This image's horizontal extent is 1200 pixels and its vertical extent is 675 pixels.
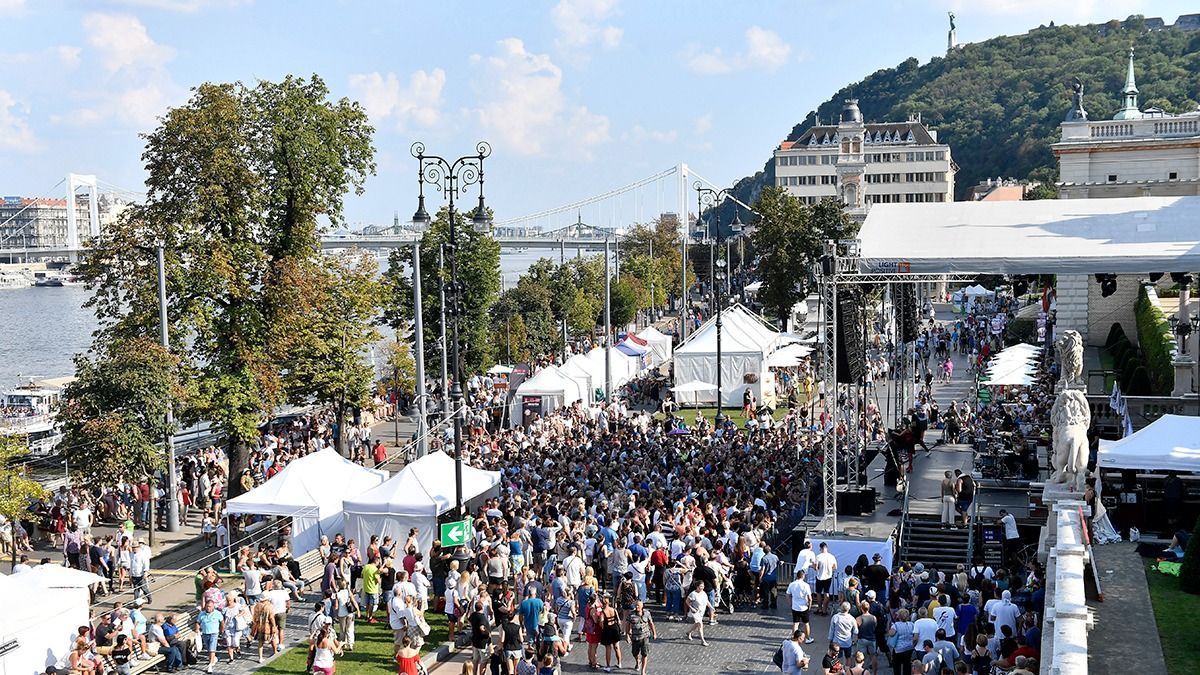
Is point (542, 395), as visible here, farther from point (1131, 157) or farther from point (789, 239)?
point (1131, 157)

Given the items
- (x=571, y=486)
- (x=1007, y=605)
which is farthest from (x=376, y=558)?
Answer: (x=1007, y=605)

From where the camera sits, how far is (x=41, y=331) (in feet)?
395

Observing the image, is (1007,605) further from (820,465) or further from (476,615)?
(820,465)

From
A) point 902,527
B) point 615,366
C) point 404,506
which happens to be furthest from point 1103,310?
point 404,506

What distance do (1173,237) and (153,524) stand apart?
838 inches

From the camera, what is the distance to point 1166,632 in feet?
41.4

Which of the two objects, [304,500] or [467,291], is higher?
[467,291]

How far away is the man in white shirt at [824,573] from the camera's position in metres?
17.5

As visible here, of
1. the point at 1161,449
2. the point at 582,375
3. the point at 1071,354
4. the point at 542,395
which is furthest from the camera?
the point at 582,375

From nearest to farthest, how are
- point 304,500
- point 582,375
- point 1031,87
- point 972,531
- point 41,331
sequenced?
point 972,531 → point 304,500 → point 582,375 → point 41,331 → point 1031,87

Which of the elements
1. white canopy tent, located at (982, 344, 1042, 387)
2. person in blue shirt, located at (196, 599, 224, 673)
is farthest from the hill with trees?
person in blue shirt, located at (196, 599, 224, 673)

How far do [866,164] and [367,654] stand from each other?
118024 mm

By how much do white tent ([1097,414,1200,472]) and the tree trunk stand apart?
1833cm

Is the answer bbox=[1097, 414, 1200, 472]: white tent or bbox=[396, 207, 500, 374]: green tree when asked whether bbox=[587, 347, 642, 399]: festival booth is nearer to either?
bbox=[396, 207, 500, 374]: green tree
